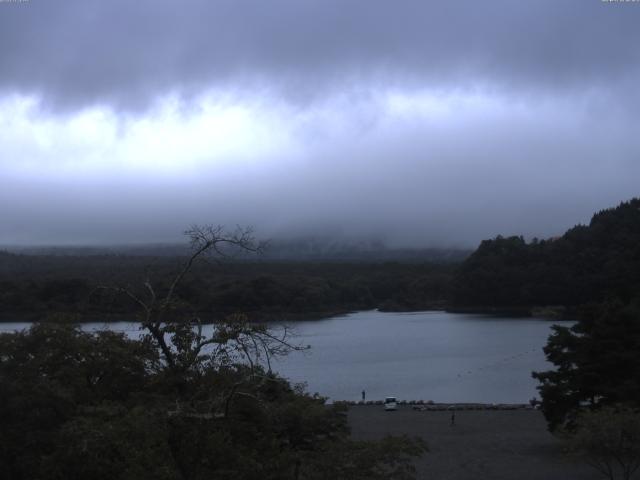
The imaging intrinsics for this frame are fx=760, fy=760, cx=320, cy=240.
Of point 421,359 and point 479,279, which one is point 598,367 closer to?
point 421,359

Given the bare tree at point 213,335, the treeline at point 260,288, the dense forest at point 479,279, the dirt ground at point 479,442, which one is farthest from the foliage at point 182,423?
the dense forest at point 479,279

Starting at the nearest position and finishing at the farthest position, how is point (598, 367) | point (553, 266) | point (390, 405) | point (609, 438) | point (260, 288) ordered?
point (609, 438) < point (598, 367) < point (390, 405) < point (260, 288) < point (553, 266)

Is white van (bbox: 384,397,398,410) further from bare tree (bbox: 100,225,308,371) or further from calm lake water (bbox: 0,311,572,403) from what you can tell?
bare tree (bbox: 100,225,308,371)

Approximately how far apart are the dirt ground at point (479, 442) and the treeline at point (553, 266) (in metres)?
55.9

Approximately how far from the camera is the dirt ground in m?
19.2

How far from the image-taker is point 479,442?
23.6 meters

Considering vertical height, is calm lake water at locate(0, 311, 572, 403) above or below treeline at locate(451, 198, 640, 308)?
below

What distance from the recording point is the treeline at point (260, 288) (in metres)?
52.0

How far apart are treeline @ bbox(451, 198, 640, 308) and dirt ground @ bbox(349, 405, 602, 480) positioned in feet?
183

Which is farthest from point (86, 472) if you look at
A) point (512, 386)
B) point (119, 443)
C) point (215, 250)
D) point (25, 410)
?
point (512, 386)

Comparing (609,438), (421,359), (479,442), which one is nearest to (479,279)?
(421,359)

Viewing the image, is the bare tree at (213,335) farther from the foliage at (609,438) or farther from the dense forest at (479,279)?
the dense forest at (479,279)

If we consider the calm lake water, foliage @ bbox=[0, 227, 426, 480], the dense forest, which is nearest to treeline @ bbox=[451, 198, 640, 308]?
the dense forest

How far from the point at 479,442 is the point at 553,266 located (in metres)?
70.4
